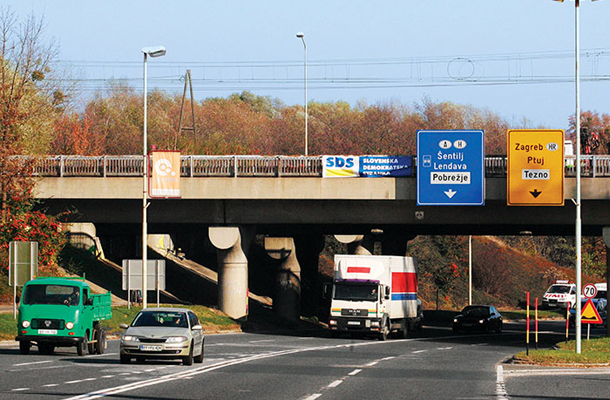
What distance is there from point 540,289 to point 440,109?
112 ft

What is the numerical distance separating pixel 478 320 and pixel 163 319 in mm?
33562

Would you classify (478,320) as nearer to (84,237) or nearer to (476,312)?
(476,312)

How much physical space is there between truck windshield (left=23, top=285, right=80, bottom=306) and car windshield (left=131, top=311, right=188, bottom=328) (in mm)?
3155

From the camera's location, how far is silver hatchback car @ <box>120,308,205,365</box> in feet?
78.5

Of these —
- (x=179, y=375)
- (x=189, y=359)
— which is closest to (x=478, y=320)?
(x=189, y=359)

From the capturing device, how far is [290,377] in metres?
22.0

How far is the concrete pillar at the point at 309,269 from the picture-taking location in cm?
7275

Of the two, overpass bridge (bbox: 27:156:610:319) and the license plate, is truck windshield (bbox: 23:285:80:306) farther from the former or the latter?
overpass bridge (bbox: 27:156:610:319)

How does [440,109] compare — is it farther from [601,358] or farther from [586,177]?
[601,358]

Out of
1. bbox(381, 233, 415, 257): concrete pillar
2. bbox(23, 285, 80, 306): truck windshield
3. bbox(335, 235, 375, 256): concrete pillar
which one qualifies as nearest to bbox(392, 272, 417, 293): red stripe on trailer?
bbox(381, 233, 415, 257): concrete pillar

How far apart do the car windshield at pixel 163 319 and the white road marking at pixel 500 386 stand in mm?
7712

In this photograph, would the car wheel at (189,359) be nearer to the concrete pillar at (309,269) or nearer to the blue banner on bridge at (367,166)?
the blue banner on bridge at (367,166)

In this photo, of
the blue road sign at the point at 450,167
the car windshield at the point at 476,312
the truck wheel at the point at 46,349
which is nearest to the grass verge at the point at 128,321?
the truck wheel at the point at 46,349

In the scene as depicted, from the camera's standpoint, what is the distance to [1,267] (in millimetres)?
48062
